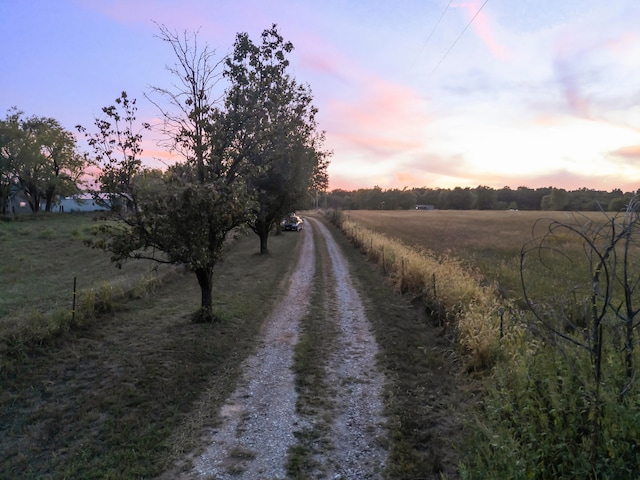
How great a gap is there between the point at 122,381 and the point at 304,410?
3018mm

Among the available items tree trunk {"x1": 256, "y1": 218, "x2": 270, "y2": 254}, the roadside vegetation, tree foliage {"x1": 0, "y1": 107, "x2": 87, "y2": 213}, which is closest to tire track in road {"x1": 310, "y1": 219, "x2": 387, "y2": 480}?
the roadside vegetation

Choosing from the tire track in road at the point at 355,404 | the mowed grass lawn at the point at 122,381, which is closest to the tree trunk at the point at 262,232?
the mowed grass lawn at the point at 122,381

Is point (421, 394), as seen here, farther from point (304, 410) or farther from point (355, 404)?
point (304, 410)

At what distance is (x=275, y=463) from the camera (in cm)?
407

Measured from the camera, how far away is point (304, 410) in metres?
5.24

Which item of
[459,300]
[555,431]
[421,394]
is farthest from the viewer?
[459,300]

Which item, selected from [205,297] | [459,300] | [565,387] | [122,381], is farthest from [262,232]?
[565,387]

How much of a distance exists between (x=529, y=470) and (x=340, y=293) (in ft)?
32.3

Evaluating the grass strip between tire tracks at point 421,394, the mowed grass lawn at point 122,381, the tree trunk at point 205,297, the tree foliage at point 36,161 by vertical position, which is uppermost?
the tree foliage at point 36,161

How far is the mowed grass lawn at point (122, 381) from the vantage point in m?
4.29

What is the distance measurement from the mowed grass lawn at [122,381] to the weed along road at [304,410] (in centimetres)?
40

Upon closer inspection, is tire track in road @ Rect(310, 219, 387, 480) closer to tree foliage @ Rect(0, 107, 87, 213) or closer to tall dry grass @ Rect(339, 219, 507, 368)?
tall dry grass @ Rect(339, 219, 507, 368)

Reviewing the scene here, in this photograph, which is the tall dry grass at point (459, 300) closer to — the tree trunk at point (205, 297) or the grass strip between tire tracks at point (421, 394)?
the grass strip between tire tracks at point (421, 394)

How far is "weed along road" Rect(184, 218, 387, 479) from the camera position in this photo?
4066mm
